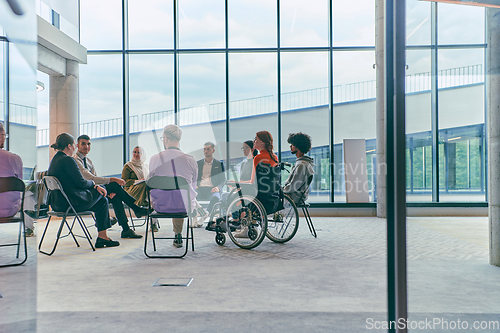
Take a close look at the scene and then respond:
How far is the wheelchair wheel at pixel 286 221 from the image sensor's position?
4918mm

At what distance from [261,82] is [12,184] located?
258 inches

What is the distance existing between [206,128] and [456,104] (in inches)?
230

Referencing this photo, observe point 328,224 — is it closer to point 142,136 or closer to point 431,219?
point 431,219

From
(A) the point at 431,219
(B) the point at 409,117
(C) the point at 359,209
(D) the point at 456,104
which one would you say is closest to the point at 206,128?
(C) the point at 359,209

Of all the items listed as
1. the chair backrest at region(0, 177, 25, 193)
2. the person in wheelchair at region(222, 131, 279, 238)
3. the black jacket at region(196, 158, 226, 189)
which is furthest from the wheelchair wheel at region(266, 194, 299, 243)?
the chair backrest at region(0, 177, 25, 193)

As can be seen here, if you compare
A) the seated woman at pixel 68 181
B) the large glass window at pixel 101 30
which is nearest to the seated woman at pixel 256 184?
the seated woman at pixel 68 181

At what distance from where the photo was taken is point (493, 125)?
12.0ft

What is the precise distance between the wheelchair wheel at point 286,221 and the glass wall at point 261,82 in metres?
3.75

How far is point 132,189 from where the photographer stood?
585 cm

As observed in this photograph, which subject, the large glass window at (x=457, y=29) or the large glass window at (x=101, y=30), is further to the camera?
the large glass window at (x=101, y=30)

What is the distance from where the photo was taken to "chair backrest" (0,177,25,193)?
2.84 metres

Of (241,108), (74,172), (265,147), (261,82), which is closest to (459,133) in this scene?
(261,82)

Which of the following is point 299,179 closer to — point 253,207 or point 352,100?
point 253,207

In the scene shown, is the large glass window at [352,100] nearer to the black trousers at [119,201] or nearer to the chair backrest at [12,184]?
the black trousers at [119,201]
